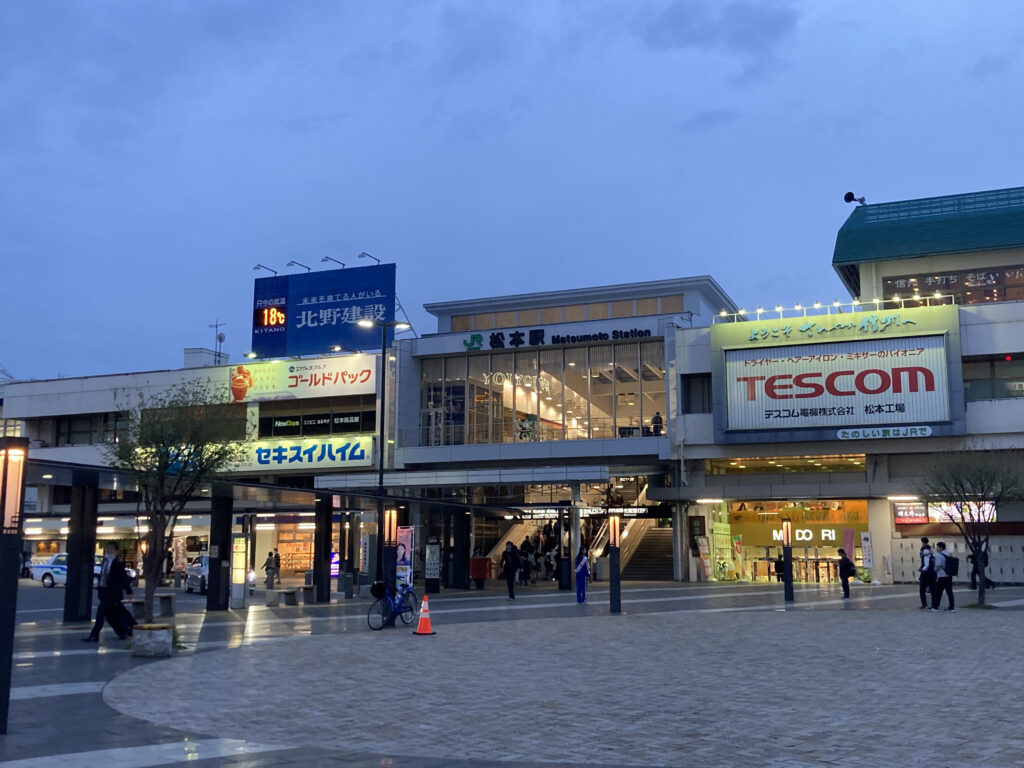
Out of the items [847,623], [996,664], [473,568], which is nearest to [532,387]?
[473,568]

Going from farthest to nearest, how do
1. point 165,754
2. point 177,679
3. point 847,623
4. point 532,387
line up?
point 532,387
point 847,623
point 177,679
point 165,754

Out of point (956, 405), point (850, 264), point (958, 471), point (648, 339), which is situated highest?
point (850, 264)

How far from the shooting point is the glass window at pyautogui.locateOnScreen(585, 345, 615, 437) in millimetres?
42094

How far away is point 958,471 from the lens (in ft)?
88.7

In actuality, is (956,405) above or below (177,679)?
above

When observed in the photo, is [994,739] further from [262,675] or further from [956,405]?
[956,405]

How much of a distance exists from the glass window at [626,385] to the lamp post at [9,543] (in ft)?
109

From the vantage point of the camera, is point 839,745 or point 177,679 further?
point 177,679

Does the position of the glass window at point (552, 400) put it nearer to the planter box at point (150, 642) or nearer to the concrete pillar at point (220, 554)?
the concrete pillar at point (220, 554)

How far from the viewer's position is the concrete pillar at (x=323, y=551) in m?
30.0

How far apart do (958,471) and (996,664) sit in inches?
583

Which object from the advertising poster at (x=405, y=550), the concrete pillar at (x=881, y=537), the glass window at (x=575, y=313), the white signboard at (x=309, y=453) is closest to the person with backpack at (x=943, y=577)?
the advertising poster at (x=405, y=550)

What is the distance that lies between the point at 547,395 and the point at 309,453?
1170 centimetres

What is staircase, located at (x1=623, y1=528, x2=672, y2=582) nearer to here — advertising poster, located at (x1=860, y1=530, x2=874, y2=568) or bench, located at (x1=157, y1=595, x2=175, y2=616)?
advertising poster, located at (x1=860, y1=530, x2=874, y2=568)
